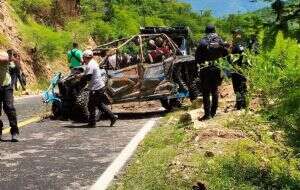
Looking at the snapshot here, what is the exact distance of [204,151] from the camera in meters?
9.38

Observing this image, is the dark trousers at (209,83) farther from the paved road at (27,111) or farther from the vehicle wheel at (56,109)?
the paved road at (27,111)

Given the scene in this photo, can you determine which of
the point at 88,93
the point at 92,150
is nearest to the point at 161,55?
the point at 88,93

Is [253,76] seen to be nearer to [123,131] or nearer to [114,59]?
[123,131]

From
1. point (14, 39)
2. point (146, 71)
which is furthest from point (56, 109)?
point (14, 39)

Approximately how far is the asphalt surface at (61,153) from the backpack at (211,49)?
187cm

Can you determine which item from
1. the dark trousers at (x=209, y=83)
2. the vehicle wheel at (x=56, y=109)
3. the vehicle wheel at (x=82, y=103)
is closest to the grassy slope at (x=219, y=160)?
the dark trousers at (x=209, y=83)

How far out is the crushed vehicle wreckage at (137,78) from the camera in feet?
52.9

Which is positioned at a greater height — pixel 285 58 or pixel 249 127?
pixel 285 58

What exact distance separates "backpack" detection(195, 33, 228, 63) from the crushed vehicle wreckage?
321 centimetres

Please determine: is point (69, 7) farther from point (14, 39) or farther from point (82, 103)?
point (82, 103)

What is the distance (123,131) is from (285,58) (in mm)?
6510

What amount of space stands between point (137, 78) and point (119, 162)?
22.6 ft

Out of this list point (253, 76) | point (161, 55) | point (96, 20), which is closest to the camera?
point (253, 76)

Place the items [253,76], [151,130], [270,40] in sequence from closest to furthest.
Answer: [270,40] → [253,76] → [151,130]
